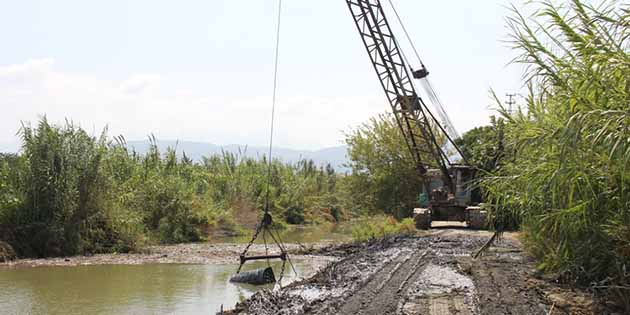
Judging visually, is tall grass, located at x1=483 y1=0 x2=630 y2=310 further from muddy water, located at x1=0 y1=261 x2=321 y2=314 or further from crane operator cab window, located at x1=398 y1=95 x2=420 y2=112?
crane operator cab window, located at x1=398 y1=95 x2=420 y2=112

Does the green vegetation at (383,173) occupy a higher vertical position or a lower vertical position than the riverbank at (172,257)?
higher

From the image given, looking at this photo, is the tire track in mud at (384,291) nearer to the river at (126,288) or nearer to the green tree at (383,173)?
the river at (126,288)

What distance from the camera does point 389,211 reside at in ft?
99.4

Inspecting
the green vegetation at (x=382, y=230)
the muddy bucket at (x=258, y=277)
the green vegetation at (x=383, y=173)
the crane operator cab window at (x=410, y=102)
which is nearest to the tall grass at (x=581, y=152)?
the muddy bucket at (x=258, y=277)

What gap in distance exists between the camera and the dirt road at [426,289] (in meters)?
9.04

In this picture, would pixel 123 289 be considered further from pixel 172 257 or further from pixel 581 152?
pixel 581 152

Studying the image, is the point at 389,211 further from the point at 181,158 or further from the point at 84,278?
the point at 84,278

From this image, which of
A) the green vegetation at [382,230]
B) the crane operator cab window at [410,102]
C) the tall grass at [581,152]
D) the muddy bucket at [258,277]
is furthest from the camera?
the crane operator cab window at [410,102]

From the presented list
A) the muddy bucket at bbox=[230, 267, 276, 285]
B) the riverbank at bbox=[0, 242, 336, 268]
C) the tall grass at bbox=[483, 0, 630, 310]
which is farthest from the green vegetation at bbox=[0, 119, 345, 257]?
the tall grass at bbox=[483, 0, 630, 310]

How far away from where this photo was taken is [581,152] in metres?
7.11

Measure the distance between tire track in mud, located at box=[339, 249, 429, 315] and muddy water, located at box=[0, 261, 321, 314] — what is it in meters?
2.20

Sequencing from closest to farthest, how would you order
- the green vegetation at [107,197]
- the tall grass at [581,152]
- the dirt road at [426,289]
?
1. the tall grass at [581,152]
2. the dirt road at [426,289]
3. the green vegetation at [107,197]

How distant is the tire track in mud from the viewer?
357 inches

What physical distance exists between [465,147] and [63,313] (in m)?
23.0
